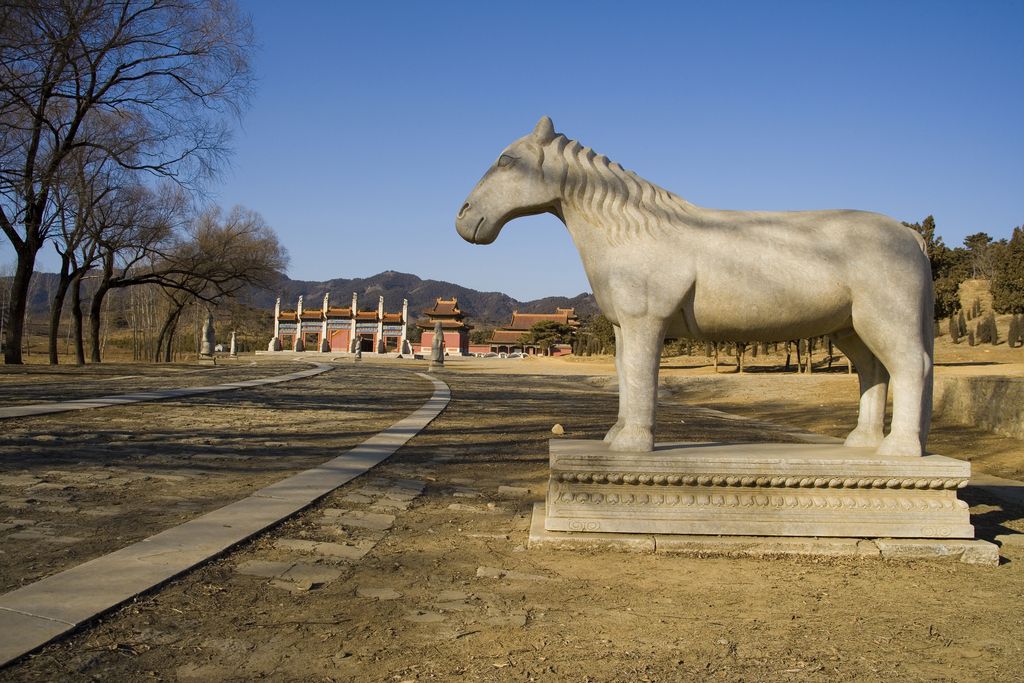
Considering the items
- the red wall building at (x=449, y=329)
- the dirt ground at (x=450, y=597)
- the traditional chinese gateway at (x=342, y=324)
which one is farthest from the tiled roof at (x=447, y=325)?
the dirt ground at (x=450, y=597)

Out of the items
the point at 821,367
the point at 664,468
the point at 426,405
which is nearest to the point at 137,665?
the point at 664,468

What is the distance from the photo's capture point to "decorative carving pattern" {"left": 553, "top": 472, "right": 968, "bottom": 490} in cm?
366

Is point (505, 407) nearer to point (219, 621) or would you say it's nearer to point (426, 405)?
point (426, 405)

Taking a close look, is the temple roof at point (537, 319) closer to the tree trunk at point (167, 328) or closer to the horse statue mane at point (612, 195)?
the tree trunk at point (167, 328)

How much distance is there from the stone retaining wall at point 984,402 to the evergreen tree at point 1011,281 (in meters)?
28.5

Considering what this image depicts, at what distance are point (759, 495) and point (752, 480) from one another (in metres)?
0.12

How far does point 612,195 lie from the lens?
3.96m

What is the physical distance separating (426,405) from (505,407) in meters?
1.61

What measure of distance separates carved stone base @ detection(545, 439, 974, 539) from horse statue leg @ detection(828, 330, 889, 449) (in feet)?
1.81

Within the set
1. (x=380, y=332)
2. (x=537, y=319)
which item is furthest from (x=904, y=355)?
(x=537, y=319)

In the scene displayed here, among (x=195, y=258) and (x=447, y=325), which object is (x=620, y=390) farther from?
(x=447, y=325)

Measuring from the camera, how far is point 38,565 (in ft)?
9.71

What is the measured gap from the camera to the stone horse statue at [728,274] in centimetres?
376

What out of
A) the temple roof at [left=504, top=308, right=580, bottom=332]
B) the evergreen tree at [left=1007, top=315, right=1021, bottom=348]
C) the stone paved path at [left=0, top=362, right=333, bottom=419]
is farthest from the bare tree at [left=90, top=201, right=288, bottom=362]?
the temple roof at [left=504, top=308, right=580, bottom=332]
